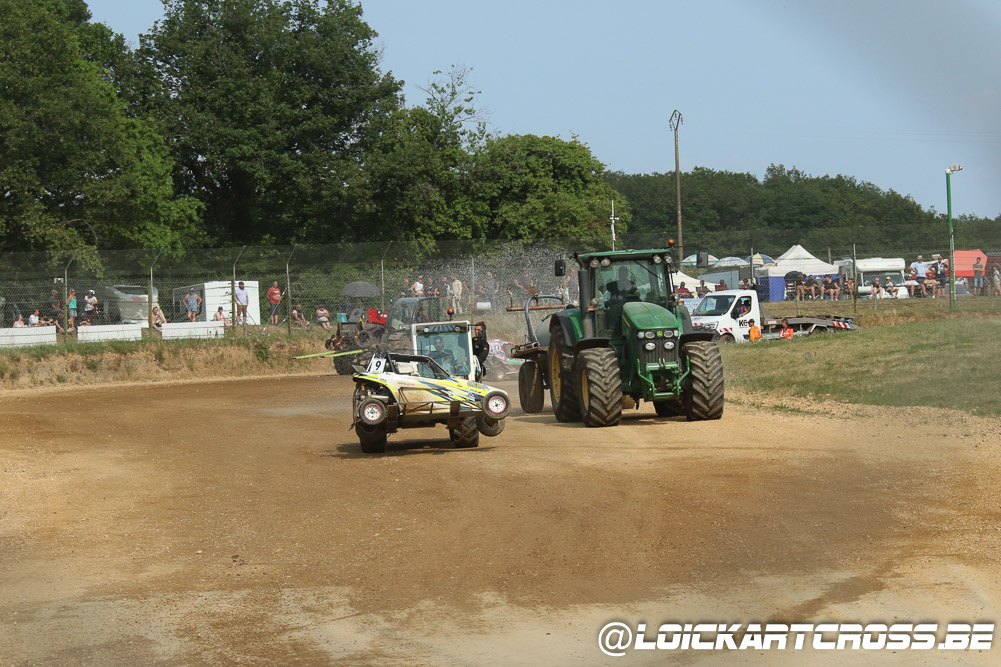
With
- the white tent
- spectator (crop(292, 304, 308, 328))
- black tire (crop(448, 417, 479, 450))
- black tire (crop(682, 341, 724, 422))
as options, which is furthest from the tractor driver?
the white tent

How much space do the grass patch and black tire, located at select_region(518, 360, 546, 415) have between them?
395 centimetres

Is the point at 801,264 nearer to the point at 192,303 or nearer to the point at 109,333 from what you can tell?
the point at 192,303

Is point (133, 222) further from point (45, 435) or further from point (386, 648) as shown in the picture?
point (386, 648)

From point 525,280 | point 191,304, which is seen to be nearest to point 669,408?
point 525,280

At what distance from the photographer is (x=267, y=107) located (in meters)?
44.9

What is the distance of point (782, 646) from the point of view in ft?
18.3

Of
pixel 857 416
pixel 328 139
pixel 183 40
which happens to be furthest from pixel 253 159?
pixel 857 416

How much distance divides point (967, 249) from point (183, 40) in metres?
32.8

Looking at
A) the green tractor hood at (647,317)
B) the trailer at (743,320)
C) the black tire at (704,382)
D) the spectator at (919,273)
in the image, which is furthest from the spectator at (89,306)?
the spectator at (919,273)

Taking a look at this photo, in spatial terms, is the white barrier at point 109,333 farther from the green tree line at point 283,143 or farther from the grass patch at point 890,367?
the grass patch at point 890,367

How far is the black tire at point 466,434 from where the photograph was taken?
13.2 m

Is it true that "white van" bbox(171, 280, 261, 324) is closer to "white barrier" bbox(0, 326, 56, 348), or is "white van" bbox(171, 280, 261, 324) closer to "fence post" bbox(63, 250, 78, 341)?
"fence post" bbox(63, 250, 78, 341)

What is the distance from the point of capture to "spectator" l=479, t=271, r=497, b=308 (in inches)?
1306

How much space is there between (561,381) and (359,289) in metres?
16.2
